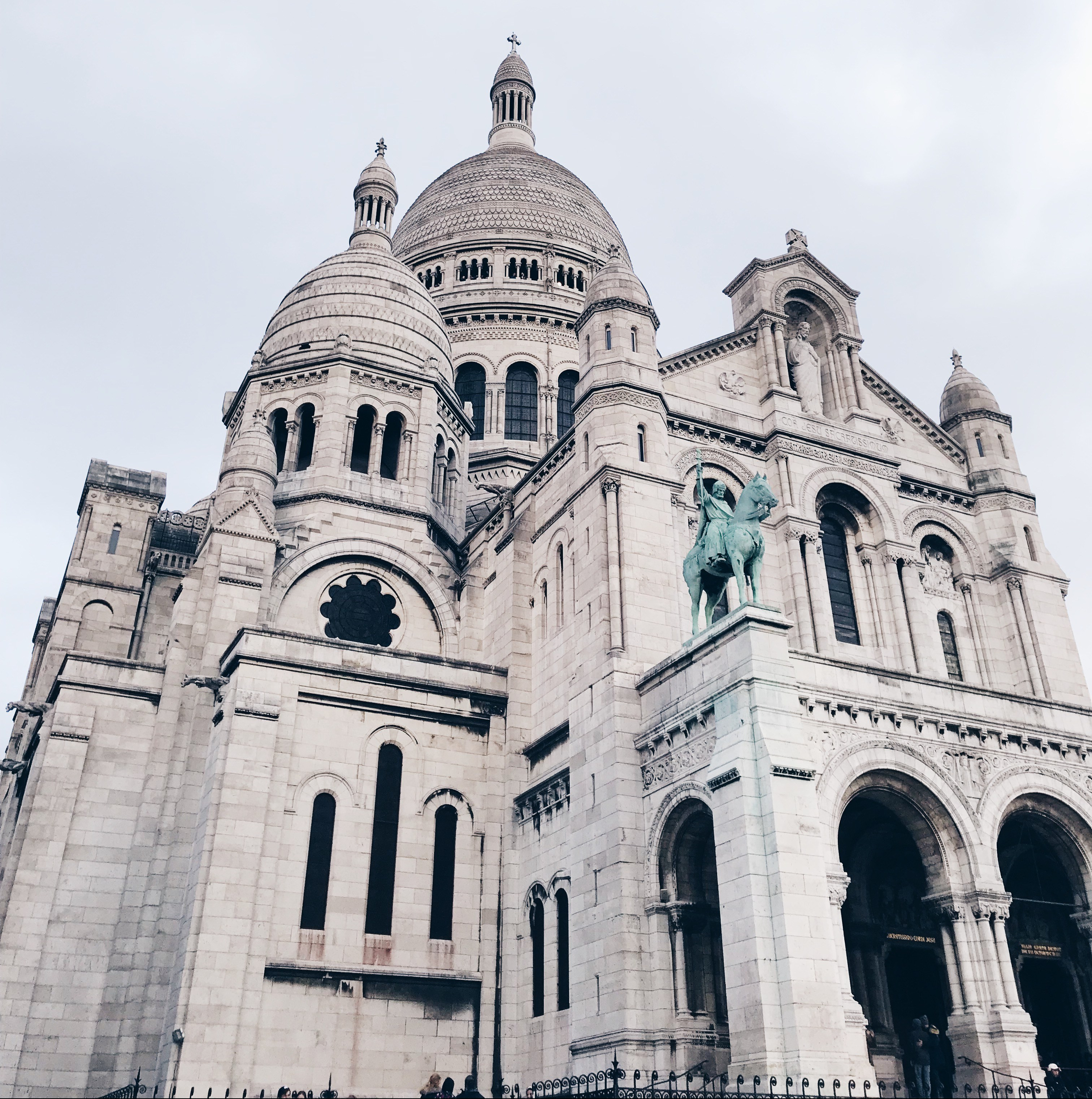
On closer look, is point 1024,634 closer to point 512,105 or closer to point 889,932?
point 889,932

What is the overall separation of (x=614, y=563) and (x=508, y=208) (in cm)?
3342

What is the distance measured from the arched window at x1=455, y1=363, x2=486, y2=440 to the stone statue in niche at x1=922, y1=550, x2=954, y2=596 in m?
21.2

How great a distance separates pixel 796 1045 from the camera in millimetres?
17672

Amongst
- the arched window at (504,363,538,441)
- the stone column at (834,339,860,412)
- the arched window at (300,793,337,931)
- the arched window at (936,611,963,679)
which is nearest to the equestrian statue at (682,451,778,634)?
the arched window at (936,611,963,679)

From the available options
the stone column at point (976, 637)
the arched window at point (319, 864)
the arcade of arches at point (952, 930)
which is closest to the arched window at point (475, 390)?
the stone column at point (976, 637)

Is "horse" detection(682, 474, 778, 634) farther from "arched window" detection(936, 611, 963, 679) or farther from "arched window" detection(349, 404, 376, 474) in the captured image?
"arched window" detection(349, 404, 376, 474)

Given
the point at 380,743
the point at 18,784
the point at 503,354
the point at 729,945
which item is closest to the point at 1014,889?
the point at 729,945

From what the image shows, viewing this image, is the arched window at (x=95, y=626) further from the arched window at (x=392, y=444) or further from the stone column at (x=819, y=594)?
the stone column at (x=819, y=594)

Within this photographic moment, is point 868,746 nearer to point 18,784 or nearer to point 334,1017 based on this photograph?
point 334,1017

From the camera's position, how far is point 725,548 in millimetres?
23141

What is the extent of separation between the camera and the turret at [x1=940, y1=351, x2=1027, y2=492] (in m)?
33.5

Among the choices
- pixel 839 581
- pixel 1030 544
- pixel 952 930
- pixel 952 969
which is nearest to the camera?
pixel 952 969

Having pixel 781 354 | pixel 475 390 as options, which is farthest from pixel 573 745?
pixel 475 390

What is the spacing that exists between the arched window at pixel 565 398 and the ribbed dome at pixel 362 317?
350 inches
